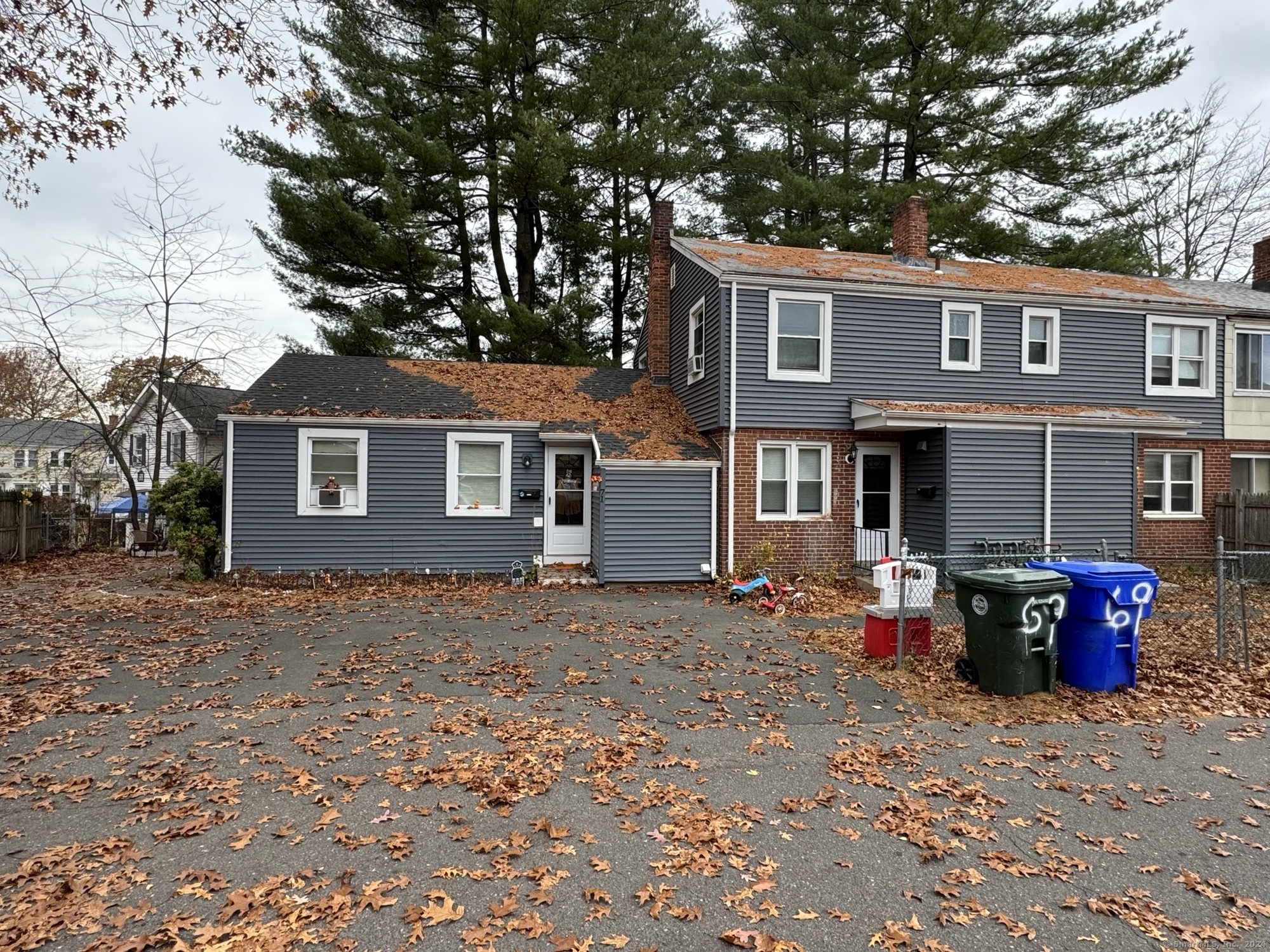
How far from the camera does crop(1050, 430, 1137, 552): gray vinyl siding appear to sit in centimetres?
1336

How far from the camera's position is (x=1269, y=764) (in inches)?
205

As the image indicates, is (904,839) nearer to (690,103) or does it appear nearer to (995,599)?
(995,599)

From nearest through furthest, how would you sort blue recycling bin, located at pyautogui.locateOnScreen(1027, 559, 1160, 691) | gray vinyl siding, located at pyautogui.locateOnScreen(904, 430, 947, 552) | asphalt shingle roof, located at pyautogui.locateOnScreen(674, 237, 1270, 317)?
blue recycling bin, located at pyautogui.locateOnScreen(1027, 559, 1160, 691), gray vinyl siding, located at pyautogui.locateOnScreen(904, 430, 947, 552), asphalt shingle roof, located at pyautogui.locateOnScreen(674, 237, 1270, 317)

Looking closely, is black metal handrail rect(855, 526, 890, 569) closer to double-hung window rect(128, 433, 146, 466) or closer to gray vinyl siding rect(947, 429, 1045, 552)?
gray vinyl siding rect(947, 429, 1045, 552)

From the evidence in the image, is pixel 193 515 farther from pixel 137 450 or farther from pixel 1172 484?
pixel 137 450

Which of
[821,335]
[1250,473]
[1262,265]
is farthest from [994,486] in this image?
[1262,265]

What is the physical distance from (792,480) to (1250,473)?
1113 centimetres

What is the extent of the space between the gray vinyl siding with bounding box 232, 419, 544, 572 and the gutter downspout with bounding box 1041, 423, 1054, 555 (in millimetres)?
9840

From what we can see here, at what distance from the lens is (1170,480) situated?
15.2 meters

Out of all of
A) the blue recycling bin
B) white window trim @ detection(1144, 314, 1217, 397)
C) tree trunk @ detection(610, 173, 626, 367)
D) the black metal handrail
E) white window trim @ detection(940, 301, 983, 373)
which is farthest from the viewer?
tree trunk @ detection(610, 173, 626, 367)

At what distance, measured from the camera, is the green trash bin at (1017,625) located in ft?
21.1

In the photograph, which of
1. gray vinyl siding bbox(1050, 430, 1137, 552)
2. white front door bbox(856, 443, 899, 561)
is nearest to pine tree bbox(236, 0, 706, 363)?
white front door bbox(856, 443, 899, 561)

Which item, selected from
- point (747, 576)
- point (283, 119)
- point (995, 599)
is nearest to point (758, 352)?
point (747, 576)

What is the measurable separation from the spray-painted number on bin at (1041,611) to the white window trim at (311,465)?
1131 centimetres
